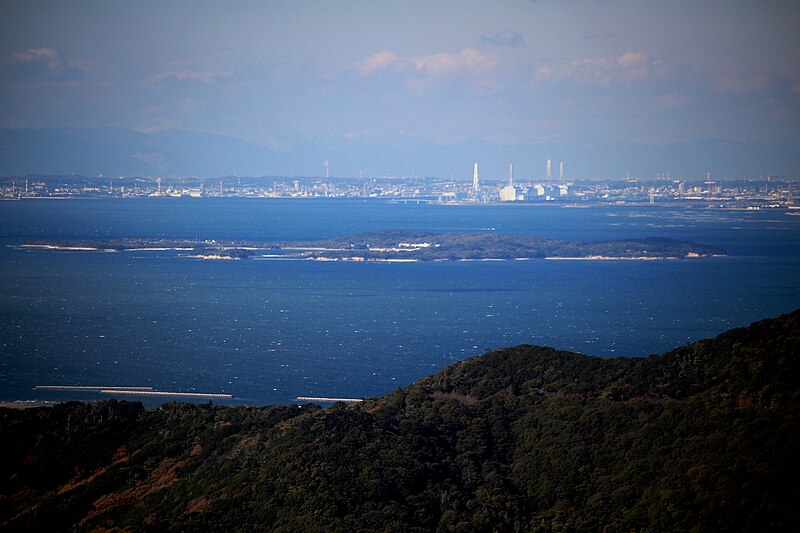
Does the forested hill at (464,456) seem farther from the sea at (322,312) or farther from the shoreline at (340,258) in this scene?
the shoreline at (340,258)

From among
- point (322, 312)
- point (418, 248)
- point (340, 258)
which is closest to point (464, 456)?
point (322, 312)

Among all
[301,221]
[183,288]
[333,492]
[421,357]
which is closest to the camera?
[333,492]

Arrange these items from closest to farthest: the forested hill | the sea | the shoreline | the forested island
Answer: the forested hill < the sea < the shoreline < the forested island

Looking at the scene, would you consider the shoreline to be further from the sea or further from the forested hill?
the forested hill

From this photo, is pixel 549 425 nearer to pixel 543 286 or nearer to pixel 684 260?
pixel 543 286

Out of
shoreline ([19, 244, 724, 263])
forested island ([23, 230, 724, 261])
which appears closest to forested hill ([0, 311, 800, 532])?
shoreline ([19, 244, 724, 263])

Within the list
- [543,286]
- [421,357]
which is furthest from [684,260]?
[421,357]

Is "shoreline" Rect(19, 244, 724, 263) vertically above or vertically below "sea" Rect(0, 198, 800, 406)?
above
